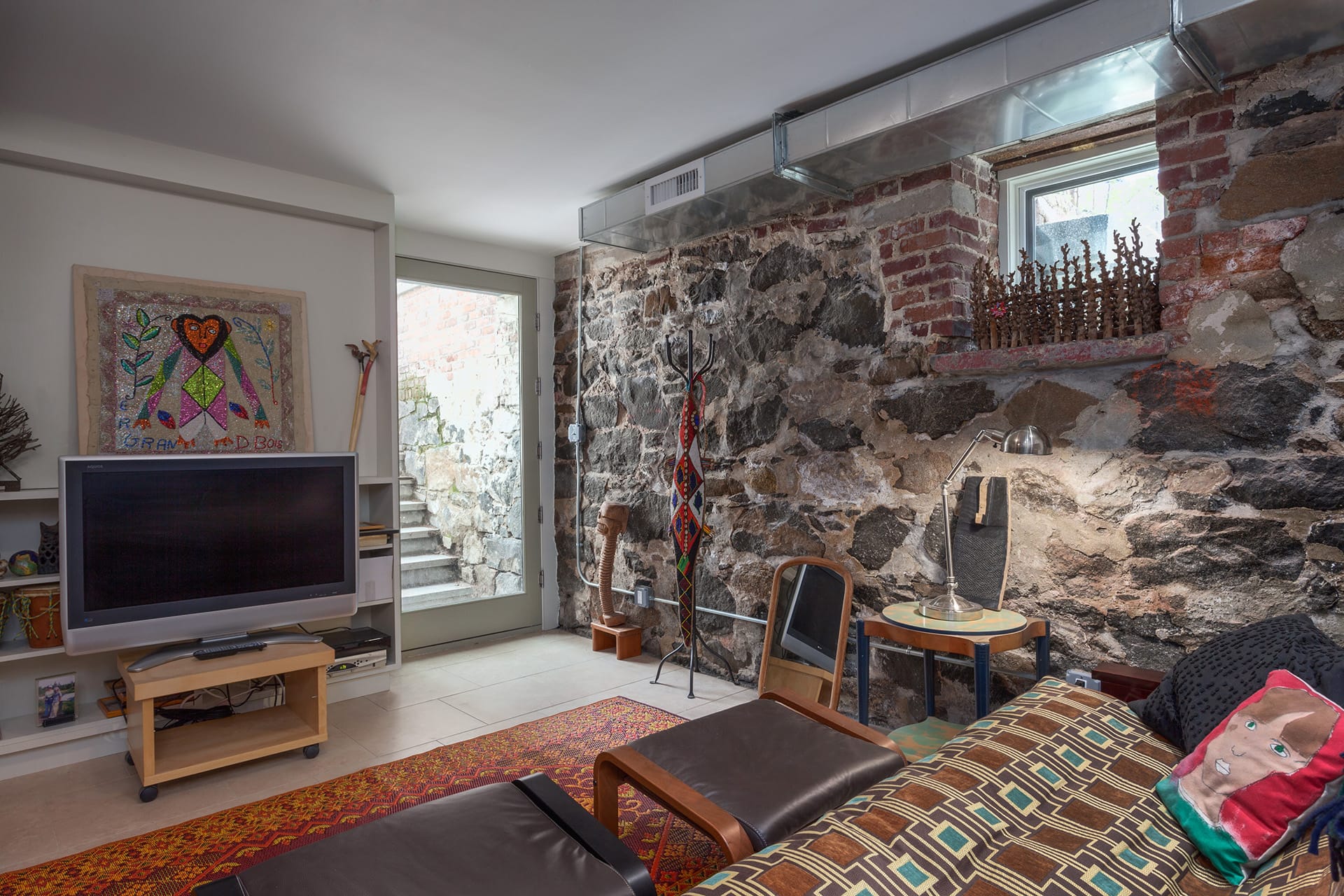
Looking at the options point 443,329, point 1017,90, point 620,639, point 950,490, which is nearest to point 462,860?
point 950,490

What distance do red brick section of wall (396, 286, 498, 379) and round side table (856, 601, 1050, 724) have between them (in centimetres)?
300

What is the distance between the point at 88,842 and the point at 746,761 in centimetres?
210

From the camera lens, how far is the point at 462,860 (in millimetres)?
1518

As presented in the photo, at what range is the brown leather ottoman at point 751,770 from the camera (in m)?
1.66

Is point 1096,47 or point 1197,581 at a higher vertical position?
point 1096,47

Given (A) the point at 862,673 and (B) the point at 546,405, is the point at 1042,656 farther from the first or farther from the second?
(B) the point at 546,405

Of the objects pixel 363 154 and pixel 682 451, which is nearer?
pixel 363 154

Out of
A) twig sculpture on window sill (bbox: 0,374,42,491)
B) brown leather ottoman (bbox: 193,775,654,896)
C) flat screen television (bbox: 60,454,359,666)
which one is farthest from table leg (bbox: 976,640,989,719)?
twig sculpture on window sill (bbox: 0,374,42,491)

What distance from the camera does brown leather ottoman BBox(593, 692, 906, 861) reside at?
5.44ft

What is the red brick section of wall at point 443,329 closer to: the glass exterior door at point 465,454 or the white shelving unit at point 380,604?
the glass exterior door at point 465,454

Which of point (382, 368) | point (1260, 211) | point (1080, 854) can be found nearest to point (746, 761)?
point (1080, 854)

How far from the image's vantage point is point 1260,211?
7.09ft

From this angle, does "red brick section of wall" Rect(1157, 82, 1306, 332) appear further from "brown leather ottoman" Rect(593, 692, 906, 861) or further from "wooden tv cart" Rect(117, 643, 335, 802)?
"wooden tv cart" Rect(117, 643, 335, 802)

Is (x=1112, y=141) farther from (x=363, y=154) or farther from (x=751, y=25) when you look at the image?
(x=363, y=154)
